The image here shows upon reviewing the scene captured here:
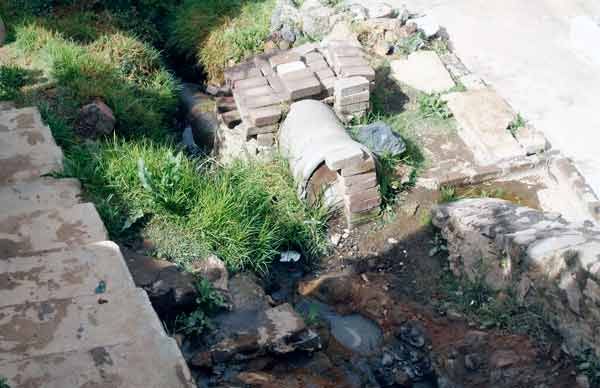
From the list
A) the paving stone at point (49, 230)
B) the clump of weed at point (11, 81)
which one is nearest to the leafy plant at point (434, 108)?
the paving stone at point (49, 230)

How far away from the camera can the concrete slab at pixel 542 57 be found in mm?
7199

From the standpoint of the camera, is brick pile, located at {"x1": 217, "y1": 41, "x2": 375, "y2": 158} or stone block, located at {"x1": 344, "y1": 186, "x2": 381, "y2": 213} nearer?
stone block, located at {"x1": 344, "y1": 186, "x2": 381, "y2": 213}

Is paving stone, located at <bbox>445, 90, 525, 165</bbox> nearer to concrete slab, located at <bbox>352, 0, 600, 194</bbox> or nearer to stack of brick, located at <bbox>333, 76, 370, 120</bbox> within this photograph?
concrete slab, located at <bbox>352, 0, 600, 194</bbox>

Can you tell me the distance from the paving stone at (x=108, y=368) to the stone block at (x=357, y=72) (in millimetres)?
4081

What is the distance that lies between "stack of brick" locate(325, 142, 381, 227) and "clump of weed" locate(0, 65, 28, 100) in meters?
3.25

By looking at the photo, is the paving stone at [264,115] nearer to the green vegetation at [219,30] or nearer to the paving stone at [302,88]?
the paving stone at [302,88]

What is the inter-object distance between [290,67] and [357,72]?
0.70 meters

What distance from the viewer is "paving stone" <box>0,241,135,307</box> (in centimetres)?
404

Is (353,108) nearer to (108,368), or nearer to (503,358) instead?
(503,358)

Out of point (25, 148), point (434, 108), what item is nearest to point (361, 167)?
point (434, 108)

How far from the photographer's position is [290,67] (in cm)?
737

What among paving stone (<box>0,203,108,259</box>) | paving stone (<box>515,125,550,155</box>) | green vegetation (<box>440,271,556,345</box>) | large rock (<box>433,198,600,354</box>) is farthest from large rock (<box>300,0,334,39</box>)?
paving stone (<box>0,203,108,259</box>)

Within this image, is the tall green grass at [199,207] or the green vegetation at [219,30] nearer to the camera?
the tall green grass at [199,207]

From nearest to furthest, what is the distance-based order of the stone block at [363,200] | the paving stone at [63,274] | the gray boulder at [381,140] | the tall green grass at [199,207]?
the paving stone at [63,274] → the tall green grass at [199,207] → the stone block at [363,200] → the gray boulder at [381,140]
